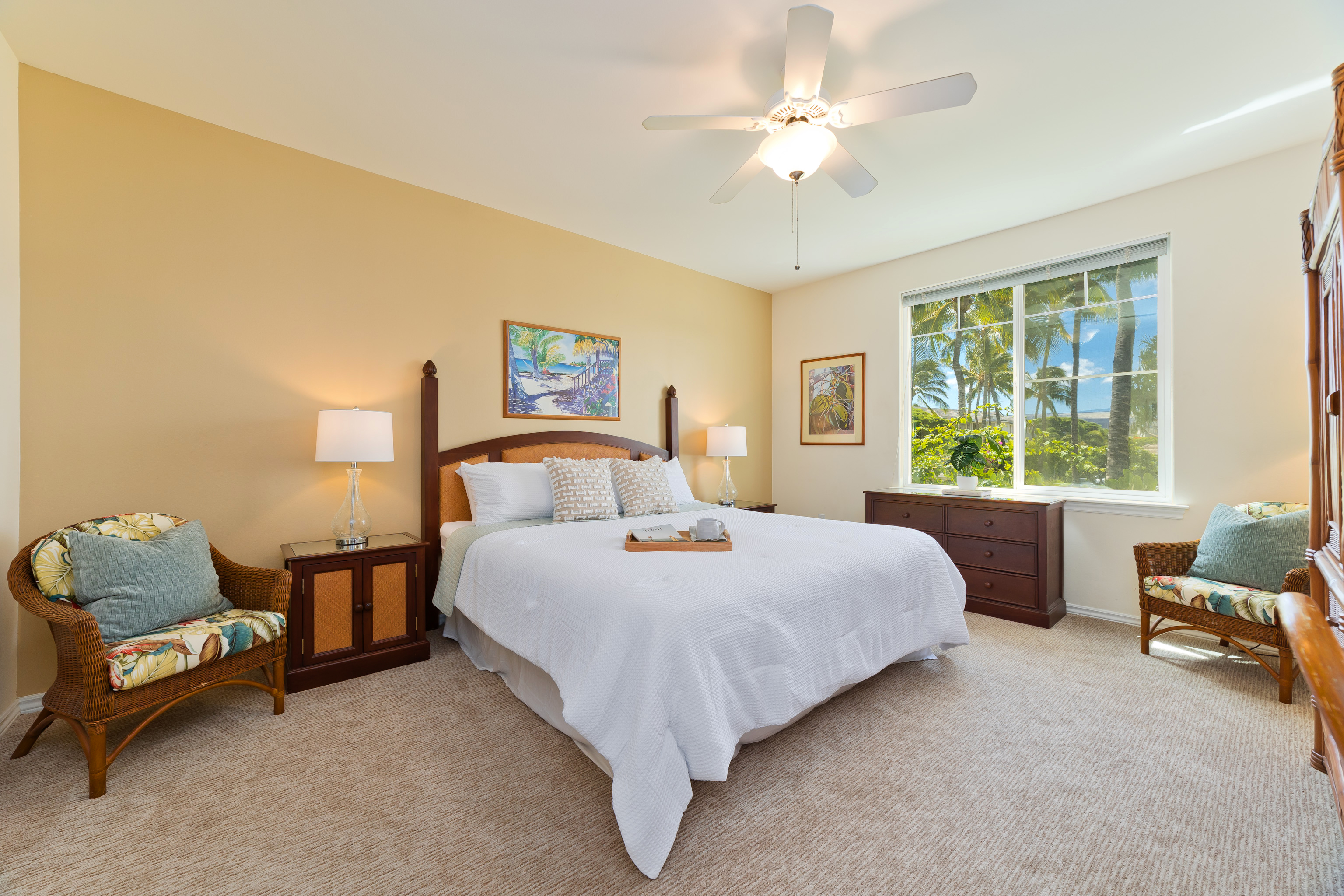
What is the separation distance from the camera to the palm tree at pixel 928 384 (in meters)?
4.46

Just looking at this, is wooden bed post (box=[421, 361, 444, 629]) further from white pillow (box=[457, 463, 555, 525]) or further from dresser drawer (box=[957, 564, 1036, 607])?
dresser drawer (box=[957, 564, 1036, 607])

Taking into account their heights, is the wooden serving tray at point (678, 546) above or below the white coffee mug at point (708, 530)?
below

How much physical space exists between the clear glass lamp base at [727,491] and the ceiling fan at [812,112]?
8.81ft

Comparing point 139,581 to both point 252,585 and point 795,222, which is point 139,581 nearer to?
point 252,585

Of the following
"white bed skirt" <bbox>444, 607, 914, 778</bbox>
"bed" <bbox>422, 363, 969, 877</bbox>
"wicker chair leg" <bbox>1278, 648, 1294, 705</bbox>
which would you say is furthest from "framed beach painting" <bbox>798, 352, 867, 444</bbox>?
"wicker chair leg" <bbox>1278, 648, 1294, 705</bbox>

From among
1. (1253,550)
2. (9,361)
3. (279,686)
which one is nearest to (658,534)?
(279,686)

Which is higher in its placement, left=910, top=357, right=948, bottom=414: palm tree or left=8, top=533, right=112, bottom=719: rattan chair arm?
left=910, top=357, right=948, bottom=414: palm tree

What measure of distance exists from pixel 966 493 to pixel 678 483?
2130mm

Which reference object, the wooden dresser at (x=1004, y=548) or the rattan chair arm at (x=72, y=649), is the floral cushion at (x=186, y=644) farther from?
the wooden dresser at (x=1004, y=548)

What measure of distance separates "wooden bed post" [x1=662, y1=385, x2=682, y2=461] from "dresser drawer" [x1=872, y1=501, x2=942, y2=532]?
168cm

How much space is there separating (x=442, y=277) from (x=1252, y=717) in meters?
4.59

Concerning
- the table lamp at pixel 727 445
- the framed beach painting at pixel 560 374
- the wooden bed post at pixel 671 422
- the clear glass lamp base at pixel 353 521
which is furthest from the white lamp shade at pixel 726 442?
the clear glass lamp base at pixel 353 521

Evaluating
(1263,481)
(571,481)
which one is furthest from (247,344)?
(1263,481)

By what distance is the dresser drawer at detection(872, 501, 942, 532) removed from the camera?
13.0 ft
